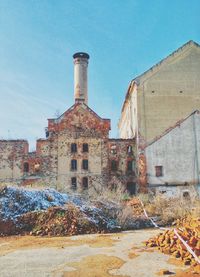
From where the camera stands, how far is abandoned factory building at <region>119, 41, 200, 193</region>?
1208 inches

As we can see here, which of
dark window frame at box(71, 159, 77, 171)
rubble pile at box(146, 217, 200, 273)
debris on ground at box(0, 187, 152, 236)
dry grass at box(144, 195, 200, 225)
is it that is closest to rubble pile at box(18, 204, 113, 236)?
debris on ground at box(0, 187, 152, 236)

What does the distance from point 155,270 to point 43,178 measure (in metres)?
24.8

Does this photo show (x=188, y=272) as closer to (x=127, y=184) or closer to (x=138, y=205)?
(x=138, y=205)

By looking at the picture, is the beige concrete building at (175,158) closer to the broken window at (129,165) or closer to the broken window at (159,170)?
the broken window at (159,170)

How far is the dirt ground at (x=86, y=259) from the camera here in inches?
301

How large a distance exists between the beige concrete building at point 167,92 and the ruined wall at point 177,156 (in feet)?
2.86

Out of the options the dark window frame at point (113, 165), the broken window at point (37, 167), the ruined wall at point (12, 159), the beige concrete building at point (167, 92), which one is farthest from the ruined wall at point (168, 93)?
the ruined wall at point (12, 159)

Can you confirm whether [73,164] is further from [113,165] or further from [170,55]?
[170,55]

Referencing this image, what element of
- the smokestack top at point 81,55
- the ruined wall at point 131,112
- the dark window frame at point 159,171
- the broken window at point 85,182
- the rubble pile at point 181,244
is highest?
the smokestack top at point 81,55

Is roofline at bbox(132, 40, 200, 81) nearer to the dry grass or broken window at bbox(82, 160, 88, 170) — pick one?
broken window at bbox(82, 160, 88, 170)

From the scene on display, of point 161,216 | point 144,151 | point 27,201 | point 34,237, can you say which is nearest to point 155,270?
point 34,237

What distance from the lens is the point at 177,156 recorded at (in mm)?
30891

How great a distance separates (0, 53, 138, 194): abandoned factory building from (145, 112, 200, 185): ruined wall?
2140mm

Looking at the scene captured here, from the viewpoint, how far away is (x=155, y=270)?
7.66 m
